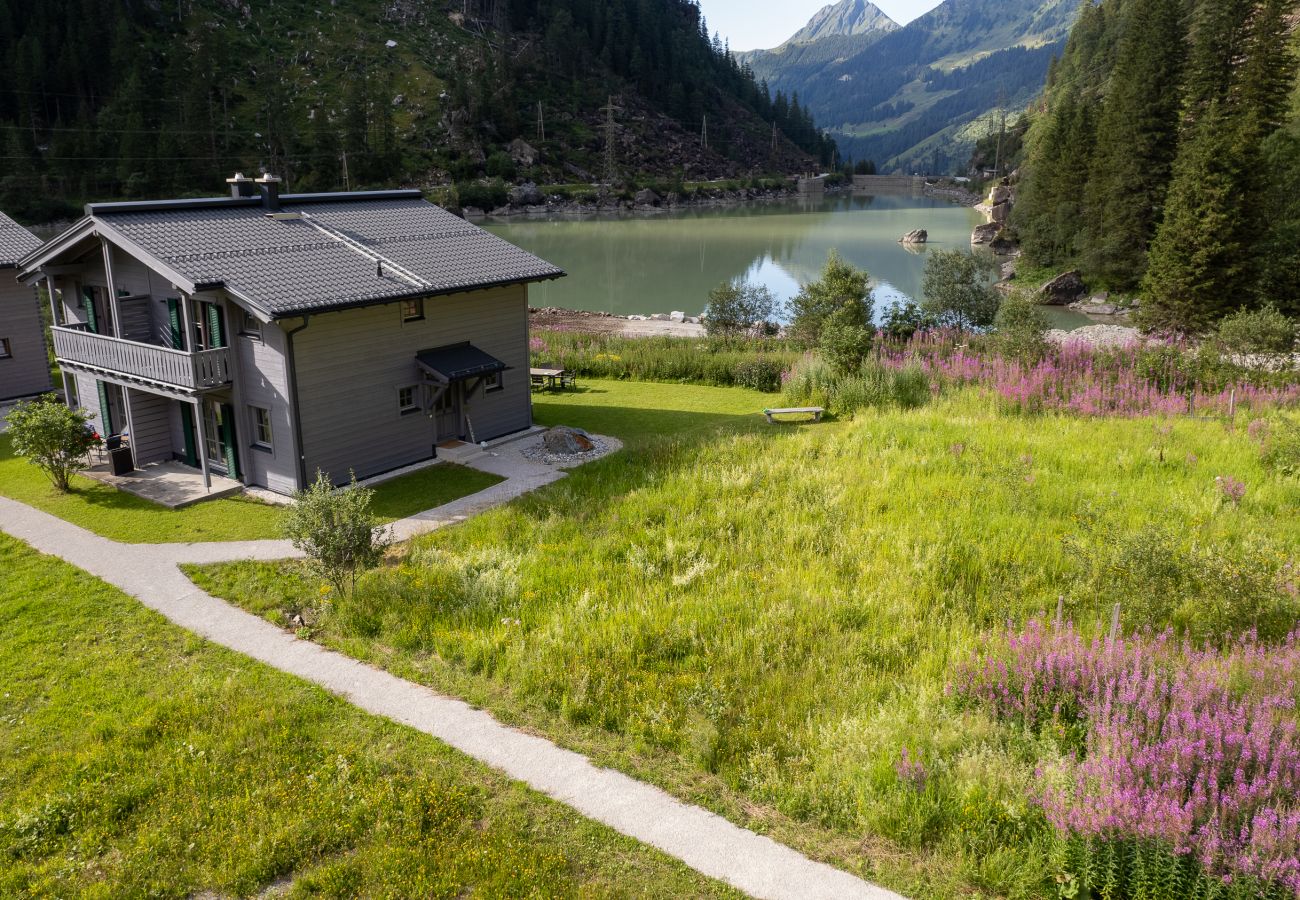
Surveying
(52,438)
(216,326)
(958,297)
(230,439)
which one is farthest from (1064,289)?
(52,438)

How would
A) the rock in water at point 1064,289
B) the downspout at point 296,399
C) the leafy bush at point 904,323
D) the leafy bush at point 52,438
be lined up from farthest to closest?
the rock in water at point 1064,289, the leafy bush at point 904,323, the leafy bush at point 52,438, the downspout at point 296,399

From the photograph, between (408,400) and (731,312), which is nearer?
(408,400)

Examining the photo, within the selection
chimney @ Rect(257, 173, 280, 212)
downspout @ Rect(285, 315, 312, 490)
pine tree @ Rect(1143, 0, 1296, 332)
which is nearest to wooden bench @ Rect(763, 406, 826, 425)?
downspout @ Rect(285, 315, 312, 490)

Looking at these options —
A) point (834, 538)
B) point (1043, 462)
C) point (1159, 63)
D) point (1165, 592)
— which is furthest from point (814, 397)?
point (1159, 63)

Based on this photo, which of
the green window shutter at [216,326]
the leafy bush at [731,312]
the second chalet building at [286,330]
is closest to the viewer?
the second chalet building at [286,330]

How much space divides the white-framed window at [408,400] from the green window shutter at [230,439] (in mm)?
3550

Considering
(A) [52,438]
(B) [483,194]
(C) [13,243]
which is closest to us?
(A) [52,438]

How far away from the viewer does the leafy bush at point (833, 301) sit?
29.0 m

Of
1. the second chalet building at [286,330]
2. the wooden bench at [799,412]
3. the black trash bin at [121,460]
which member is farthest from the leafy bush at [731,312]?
the black trash bin at [121,460]

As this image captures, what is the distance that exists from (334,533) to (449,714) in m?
4.04

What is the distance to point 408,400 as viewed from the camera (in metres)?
20.2

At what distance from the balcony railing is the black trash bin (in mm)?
1731

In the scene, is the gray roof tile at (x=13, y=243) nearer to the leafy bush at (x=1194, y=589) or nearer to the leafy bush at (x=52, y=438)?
the leafy bush at (x=52, y=438)

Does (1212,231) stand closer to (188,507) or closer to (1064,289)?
(1064,289)
